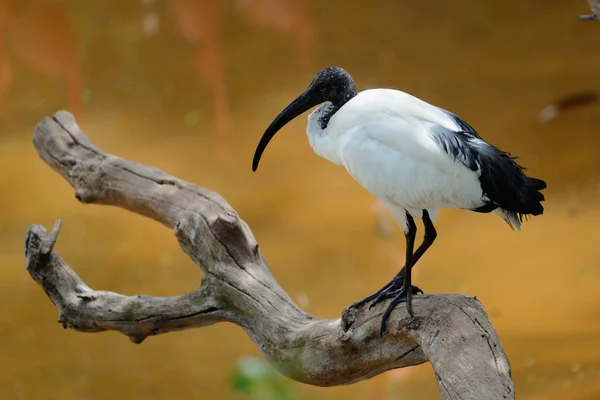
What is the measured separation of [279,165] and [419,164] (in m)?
3.27

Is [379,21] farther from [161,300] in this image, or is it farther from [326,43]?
[161,300]

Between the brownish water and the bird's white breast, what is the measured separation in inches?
69.0

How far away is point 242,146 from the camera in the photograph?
559 cm

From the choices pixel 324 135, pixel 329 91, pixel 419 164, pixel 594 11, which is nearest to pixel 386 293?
pixel 419 164

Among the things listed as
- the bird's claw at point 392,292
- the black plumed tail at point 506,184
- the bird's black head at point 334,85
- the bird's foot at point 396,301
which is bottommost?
the bird's foot at point 396,301

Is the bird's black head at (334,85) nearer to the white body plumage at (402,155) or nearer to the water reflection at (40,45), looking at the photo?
the white body plumage at (402,155)

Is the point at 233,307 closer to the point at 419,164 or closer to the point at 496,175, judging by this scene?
the point at 419,164

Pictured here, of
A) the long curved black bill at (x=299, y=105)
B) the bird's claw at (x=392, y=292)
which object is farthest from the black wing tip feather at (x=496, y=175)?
the long curved black bill at (x=299, y=105)

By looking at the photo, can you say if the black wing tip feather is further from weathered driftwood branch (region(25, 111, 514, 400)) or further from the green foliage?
the green foliage

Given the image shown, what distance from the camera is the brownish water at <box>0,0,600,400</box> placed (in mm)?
4008

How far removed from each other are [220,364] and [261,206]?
133 cm

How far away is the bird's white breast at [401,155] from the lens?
2137mm

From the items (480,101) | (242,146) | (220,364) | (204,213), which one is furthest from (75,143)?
(480,101)

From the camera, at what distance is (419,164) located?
2154mm
